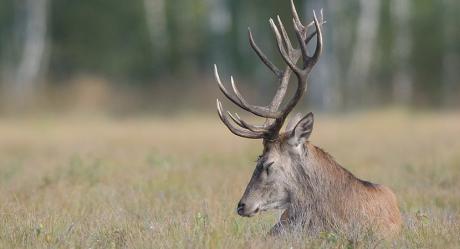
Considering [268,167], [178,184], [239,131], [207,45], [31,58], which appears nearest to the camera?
[239,131]

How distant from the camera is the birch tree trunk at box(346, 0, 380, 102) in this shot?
3612cm

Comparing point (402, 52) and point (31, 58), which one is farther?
point (402, 52)

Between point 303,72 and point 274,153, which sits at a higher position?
point 303,72

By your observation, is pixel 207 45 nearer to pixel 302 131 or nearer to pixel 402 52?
pixel 402 52

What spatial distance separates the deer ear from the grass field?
75cm

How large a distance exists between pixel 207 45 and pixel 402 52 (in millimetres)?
7732

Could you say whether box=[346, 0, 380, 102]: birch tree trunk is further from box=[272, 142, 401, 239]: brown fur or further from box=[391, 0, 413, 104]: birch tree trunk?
box=[272, 142, 401, 239]: brown fur

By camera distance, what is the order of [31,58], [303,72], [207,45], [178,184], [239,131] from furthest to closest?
1. [207,45]
2. [31,58]
3. [178,184]
4. [303,72]
5. [239,131]

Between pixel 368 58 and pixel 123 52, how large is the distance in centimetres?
991

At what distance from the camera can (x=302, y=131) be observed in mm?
6945

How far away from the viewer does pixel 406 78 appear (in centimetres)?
3659

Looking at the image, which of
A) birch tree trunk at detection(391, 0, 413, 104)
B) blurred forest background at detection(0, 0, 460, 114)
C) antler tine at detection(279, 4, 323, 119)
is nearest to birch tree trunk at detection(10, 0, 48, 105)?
blurred forest background at detection(0, 0, 460, 114)

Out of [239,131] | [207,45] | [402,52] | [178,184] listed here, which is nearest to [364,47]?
[402,52]

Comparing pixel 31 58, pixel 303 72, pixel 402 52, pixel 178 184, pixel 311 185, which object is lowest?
pixel 178 184
